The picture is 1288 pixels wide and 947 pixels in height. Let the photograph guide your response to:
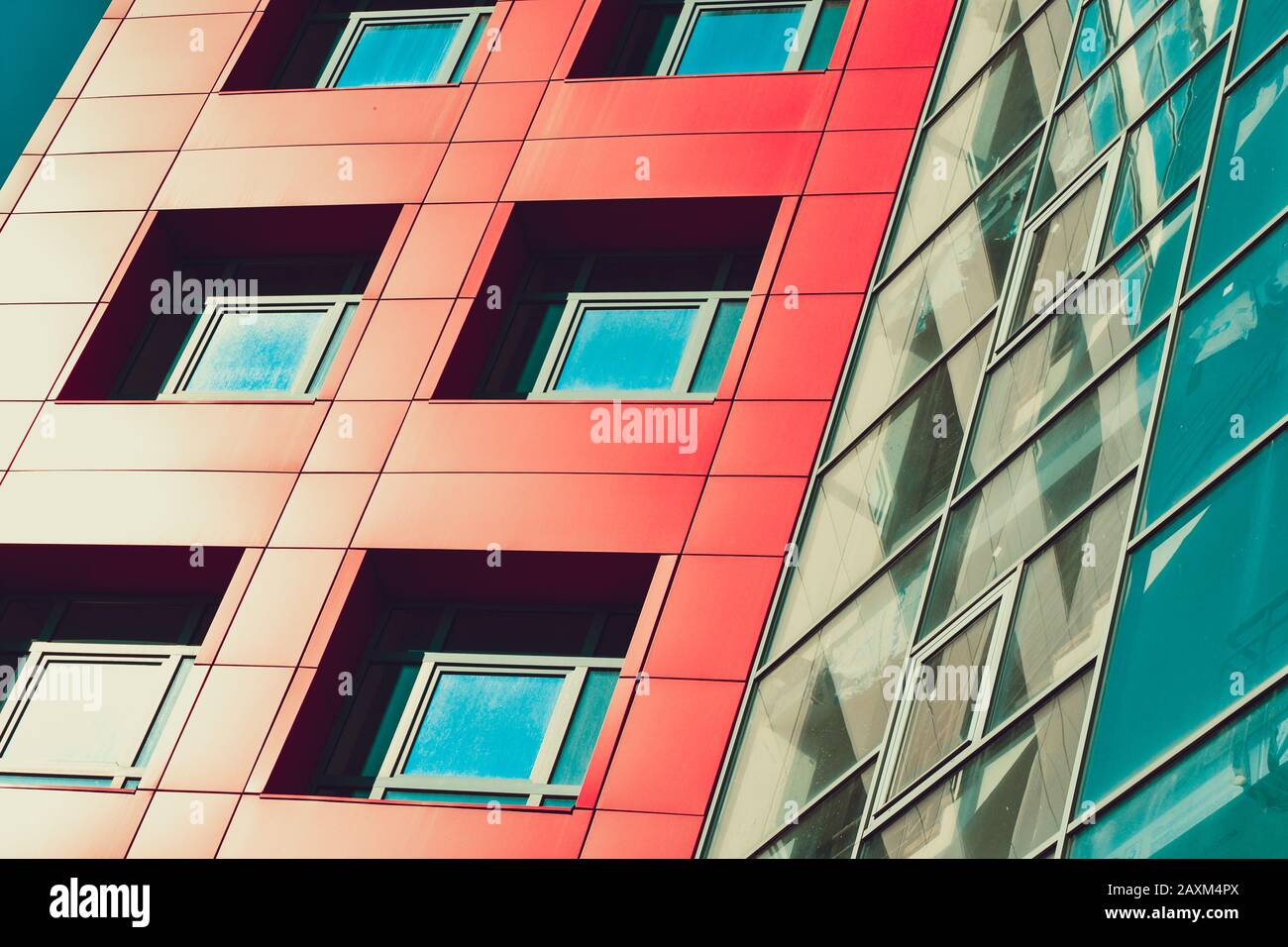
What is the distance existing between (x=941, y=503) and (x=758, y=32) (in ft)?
32.3

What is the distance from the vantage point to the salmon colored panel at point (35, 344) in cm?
1689

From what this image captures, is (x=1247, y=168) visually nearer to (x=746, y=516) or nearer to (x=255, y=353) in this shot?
(x=746, y=516)

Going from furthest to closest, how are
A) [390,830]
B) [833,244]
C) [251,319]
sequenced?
[251,319] → [833,244] → [390,830]

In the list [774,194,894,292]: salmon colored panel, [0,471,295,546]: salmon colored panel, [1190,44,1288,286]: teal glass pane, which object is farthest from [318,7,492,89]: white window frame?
[1190,44,1288,286]: teal glass pane

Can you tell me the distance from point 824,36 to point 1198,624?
12.9 metres

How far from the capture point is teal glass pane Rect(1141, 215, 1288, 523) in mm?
9172

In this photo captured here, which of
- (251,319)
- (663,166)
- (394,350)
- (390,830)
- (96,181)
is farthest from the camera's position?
(96,181)

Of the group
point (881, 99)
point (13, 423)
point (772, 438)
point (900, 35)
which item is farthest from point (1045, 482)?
point (13, 423)

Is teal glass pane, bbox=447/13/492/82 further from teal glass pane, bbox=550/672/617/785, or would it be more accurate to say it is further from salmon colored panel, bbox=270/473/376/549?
teal glass pane, bbox=550/672/617/785

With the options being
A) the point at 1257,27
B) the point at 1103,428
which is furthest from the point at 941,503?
the point at 1257,27

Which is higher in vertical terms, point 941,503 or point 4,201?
point 4,201

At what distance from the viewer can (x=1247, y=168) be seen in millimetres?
10773

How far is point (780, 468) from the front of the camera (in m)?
14.1
